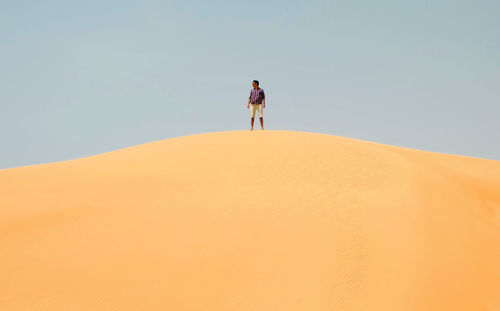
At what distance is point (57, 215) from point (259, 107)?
8.44m

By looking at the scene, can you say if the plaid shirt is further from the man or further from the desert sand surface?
the desert sand surface

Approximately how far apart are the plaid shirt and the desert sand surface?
3.82m

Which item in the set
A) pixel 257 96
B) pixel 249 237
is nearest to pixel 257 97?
pixel 257 96

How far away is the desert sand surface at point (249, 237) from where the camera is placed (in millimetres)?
5820

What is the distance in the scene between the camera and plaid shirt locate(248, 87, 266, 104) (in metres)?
14.5

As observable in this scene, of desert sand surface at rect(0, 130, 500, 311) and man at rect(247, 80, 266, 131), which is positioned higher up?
man at rect(247, 80, 266, 131)

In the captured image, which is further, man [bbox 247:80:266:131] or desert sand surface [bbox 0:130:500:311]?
man [bbox 247:80:266:131]

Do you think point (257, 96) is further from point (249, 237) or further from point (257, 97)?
point (249, 237)

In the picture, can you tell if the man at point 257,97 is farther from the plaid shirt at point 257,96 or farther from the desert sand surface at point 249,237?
the desert sand surface at point 249,237

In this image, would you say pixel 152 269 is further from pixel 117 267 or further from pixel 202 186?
pixel 202 186

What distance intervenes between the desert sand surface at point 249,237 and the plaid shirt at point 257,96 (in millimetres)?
3822

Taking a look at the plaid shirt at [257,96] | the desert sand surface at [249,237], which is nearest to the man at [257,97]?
the plaid shirt at [257,96]

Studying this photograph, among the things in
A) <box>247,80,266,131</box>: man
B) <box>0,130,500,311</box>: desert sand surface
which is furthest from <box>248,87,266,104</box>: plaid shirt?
<box>0,130,500,311</box>: desert sand surface

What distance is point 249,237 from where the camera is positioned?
7.18 meters
